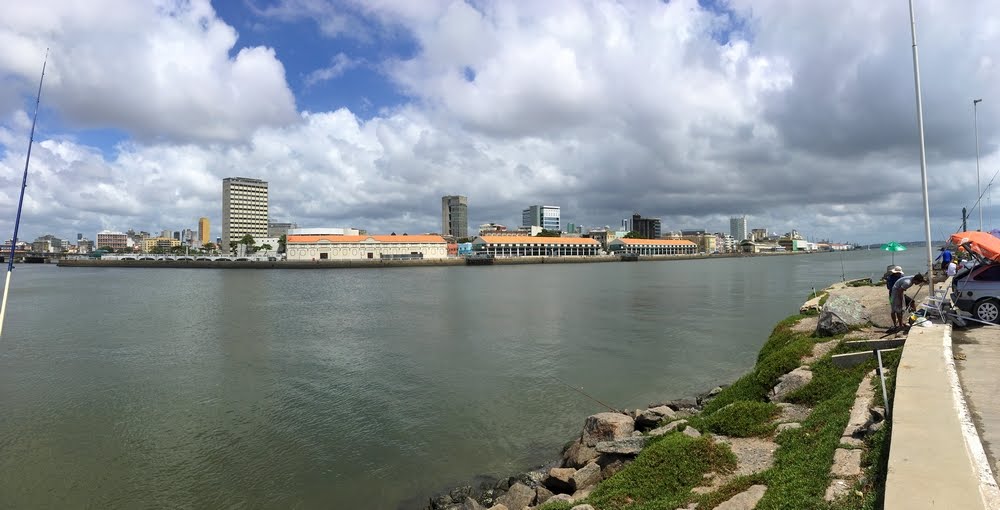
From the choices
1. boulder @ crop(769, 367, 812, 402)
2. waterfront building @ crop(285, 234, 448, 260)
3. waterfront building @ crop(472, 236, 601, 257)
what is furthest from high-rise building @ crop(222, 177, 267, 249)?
boulder @ crop(769, 367, 812, 402)

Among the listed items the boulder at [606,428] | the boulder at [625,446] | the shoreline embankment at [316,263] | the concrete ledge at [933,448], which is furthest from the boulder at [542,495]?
the shoreline embankment at [316,263]

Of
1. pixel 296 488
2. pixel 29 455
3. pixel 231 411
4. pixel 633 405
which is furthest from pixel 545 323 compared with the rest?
pixel 29 455

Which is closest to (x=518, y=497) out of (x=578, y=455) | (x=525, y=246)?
(x=578, y=455)

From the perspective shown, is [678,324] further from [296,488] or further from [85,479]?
[85,479]

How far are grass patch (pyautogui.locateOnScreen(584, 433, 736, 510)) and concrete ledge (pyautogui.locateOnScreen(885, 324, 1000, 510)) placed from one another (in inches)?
91.8

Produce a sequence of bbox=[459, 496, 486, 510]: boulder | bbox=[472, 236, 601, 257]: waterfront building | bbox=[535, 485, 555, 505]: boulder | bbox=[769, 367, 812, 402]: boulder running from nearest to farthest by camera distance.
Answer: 1. bbox=[535, 485, 555, 505]: boulder
2. bbox=[459, 496, 486, 510]: boulder
3. bbox=[769, 367, 812, 402]: boulder
4. bbox=[472, 236, 601, 257]: waterfront building

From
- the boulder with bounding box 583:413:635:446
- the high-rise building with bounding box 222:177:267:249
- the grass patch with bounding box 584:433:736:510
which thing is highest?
the high-rise building with bounding box 222:177:267:249

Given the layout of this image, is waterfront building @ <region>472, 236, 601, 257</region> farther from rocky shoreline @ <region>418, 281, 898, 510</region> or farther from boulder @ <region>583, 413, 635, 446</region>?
boulder @ <region>583, 413, 635, 446</region>

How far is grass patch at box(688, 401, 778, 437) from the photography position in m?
8.53

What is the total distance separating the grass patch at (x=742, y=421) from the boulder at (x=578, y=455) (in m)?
2.11

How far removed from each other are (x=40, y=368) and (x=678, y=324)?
31.4 meters

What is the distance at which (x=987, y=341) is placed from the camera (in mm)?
10438

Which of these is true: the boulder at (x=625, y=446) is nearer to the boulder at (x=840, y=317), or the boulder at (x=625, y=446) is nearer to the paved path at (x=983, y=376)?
the paved path at (x=983, y=376)

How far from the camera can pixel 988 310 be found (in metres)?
12.1
